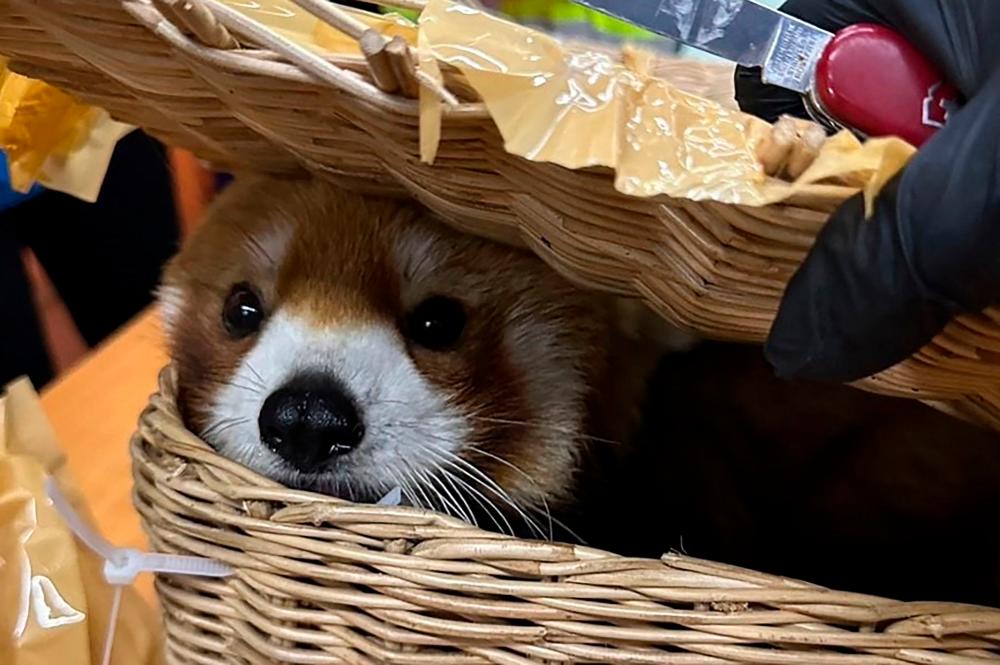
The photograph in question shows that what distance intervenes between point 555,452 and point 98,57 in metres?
0.37

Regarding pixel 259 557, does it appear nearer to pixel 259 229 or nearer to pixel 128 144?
pixel 259 229

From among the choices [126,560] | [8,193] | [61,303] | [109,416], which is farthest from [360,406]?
[61,303]

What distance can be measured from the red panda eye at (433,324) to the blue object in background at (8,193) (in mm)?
609

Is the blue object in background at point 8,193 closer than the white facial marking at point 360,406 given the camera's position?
No

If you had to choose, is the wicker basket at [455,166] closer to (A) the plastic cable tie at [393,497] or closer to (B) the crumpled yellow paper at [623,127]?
(B) the crumpled yellow paper at [623,127]

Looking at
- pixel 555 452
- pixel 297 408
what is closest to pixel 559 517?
pixel 555 452

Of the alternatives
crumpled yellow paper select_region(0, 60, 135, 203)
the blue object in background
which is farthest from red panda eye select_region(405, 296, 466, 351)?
the blue object in background

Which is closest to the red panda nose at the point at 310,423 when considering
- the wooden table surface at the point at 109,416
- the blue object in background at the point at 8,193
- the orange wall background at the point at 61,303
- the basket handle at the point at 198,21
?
the basket handle at the point at 198,21

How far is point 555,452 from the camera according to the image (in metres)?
0.79

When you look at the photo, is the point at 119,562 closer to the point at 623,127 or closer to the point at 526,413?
the point at 526,413

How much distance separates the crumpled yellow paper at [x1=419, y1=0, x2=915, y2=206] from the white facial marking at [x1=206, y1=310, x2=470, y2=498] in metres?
0.25

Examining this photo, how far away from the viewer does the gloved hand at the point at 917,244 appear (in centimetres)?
44

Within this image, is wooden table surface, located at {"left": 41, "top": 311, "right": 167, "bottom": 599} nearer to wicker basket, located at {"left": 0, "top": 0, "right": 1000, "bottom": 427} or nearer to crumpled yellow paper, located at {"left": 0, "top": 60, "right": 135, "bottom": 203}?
crumpled yellow paper, located at {"left": 0, "top": 60, "right": 135, "bottom": 203}

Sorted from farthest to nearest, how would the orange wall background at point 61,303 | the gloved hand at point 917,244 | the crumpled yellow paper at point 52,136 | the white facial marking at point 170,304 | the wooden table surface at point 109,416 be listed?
the orange wall background at point 61,303, the wooden table surface at point 109,416, the white facial marking at point 170,304, the crumpled yellow paper at point 52,136, the gloved hand at point 917,244
